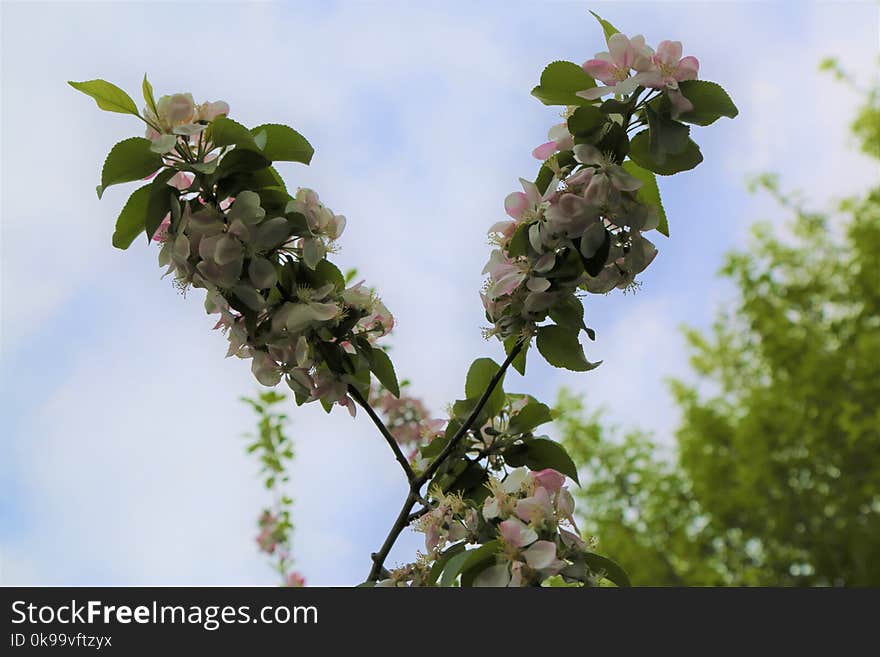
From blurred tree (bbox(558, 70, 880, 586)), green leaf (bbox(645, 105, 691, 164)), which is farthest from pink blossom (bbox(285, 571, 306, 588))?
blurred tree (bbox(558, 70, 880, 586))

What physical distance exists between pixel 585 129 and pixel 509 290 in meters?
0.24

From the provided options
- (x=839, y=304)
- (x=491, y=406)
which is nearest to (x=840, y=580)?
(x=839, y=304)

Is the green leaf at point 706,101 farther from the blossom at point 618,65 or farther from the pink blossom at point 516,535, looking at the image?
the pink blossom at point 516,535

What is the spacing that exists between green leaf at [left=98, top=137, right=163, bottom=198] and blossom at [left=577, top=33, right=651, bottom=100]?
0.56 meters

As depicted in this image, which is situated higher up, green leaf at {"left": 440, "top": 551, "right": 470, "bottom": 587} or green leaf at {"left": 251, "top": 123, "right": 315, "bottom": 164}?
green leaf at {"left": 251, "top": 123, "right": 315, "bottom": 164}

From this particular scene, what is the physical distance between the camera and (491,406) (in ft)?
4.37

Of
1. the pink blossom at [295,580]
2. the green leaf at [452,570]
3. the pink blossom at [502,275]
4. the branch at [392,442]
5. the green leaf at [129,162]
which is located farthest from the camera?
the pink blossom at [295,580]

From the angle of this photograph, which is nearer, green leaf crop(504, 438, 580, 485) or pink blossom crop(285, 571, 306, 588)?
green leaf crop(504, 438, 580, 485)

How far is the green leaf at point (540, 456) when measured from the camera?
130 centimetres

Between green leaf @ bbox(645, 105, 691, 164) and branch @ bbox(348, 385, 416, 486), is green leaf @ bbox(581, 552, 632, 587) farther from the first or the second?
green leaf @ bbox(645, 105, 691, 164)

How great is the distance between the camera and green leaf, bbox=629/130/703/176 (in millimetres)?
1155

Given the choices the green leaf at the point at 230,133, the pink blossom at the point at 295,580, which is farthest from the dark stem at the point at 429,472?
the pink blossom at the point at 295,580

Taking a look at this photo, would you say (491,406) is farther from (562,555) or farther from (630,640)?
(630,640)

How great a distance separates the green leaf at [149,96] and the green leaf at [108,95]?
19 millimetres
